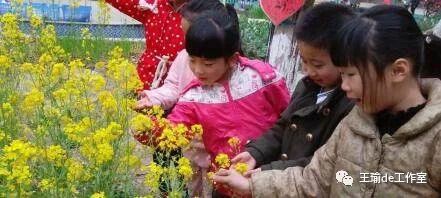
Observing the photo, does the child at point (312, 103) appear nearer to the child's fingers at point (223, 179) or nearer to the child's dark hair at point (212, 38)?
the child's fingers at point (223, 179)

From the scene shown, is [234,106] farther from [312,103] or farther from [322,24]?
[322,24]

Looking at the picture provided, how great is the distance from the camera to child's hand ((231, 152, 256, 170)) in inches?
80.1

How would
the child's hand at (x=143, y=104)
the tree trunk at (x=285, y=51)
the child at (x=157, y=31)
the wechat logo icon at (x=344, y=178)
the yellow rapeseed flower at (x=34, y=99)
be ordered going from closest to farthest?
the wechat logo icon at (x=344, y=178), the yellow rapeseed flower at (x=34, y=99), the child's hand at (x=143, y=104), the child at (x=157, y=31), the tree trunk at (x=285, y=51)

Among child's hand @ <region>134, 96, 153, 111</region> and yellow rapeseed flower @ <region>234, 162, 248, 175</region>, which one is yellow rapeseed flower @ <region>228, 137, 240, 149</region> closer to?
yellow rapeseed flower @ <region>234, 162, 248, 175</region>

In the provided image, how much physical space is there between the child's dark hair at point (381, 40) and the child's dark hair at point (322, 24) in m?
0.19

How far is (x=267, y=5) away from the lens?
2949 mm

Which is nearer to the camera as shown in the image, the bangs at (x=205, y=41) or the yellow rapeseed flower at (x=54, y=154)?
the yellow rapeseed flower at (x=54, y=154)

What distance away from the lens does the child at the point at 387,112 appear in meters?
1.56

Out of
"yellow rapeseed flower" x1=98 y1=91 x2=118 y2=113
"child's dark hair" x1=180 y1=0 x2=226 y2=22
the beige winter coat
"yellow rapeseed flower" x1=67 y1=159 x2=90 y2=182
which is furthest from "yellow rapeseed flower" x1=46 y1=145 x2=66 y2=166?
"child's dark hair" x1=180 y1=0 x2=226 y2=22

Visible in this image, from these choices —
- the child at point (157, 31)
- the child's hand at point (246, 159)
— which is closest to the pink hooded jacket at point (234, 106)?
the child's hand at point (246, 159)

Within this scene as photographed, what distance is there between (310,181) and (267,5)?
4.41 ft

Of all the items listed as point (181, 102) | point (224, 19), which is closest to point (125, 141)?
point (181, 102)

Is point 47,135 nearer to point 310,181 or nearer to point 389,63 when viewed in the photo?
point 310,181

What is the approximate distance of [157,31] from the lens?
2.88 metres
